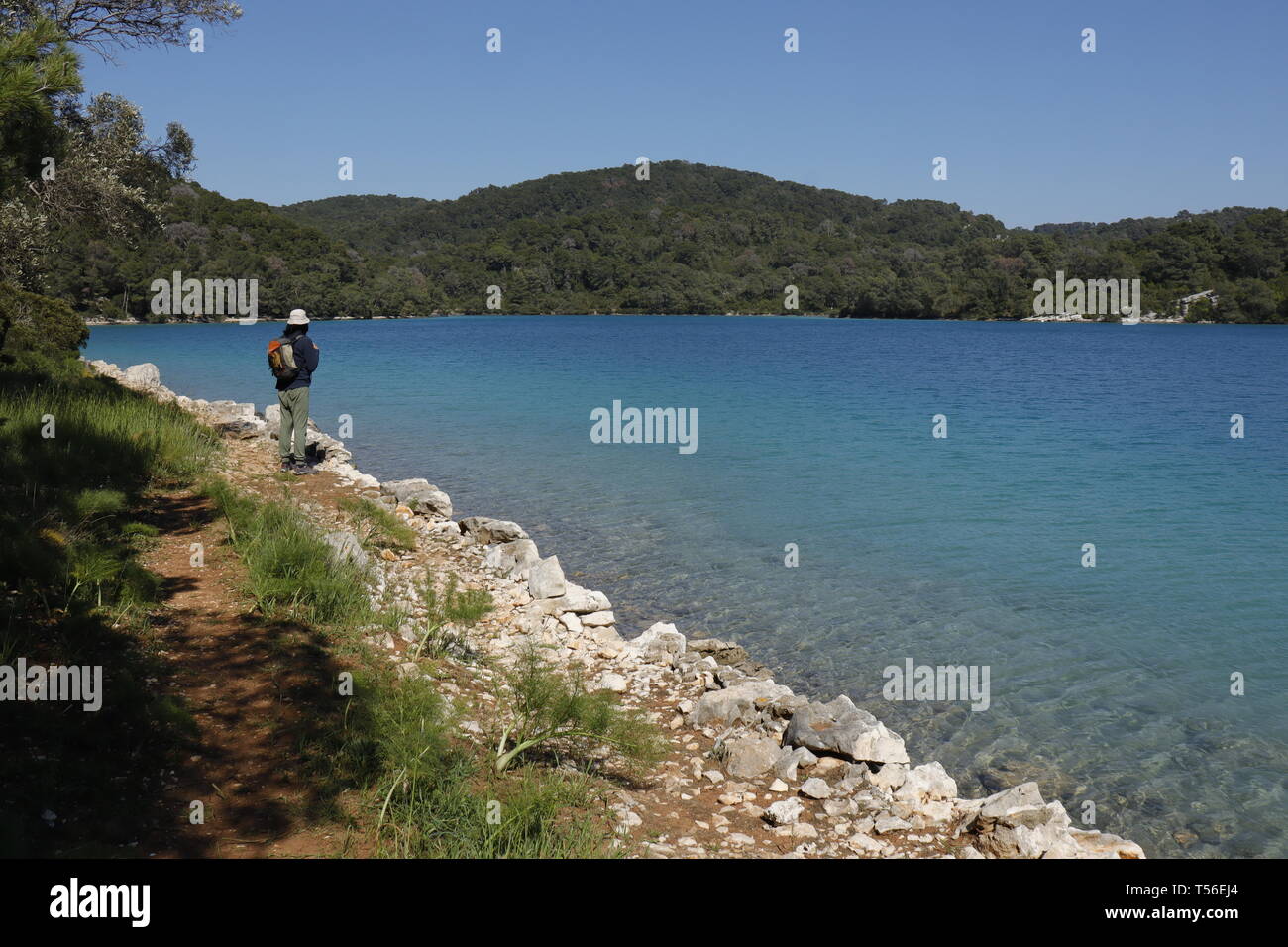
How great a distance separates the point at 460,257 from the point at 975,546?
590ft

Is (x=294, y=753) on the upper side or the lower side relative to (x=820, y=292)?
lower

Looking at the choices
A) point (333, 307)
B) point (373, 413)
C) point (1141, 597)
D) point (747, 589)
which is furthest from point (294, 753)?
point (333, 307)

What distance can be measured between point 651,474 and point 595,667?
11.2m

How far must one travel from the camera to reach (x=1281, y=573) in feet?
42.8

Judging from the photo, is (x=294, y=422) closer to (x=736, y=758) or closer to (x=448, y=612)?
(x=448, y=612)

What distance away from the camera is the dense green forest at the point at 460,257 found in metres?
13.4

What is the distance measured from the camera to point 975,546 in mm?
14125

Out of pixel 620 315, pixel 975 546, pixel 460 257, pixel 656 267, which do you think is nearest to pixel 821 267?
pixel 656 267

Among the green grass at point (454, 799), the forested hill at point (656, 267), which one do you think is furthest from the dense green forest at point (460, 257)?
the green grass at point (454, 799)

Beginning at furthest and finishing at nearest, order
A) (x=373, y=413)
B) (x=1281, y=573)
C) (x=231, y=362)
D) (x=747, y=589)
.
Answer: (x=231, y=362) < (x=373, y=413) < (x=1281, y=573) < (x=747, y=589)

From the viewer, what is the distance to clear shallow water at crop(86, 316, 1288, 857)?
7.84 metres

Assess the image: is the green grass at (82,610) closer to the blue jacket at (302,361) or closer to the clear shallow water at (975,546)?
the blue jacket at (302,361)


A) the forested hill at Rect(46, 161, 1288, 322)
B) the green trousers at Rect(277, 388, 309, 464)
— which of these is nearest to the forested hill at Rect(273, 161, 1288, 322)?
the forested hill at Rect(46, 161, 1288, 322)
